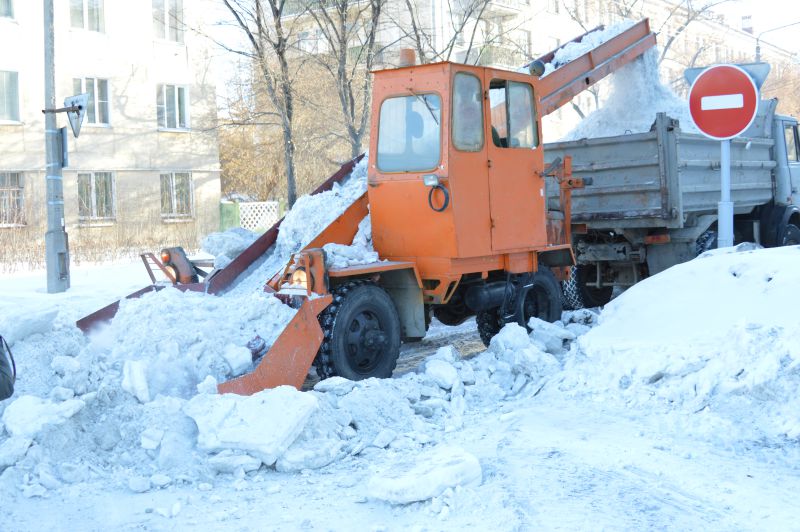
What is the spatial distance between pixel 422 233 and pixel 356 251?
1.94ft

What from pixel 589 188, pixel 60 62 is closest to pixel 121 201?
pixel 60 62

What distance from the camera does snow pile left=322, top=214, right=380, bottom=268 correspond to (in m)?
6.93

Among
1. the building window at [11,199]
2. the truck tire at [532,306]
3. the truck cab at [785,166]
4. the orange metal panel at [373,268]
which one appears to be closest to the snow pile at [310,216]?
the orange metal panel at [373,268]

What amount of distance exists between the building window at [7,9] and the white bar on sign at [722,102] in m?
20.3

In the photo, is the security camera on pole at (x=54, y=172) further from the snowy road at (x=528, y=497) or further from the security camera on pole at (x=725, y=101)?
the snowy road at (x=528, y=497)

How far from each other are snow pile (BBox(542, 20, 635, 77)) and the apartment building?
13104 mm

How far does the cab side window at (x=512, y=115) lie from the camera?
7.77 metres

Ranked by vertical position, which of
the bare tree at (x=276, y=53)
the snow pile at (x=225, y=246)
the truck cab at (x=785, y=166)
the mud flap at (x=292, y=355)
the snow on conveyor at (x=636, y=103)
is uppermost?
the bare tree at (x=276, y=53)

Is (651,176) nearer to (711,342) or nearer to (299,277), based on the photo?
(711,342)

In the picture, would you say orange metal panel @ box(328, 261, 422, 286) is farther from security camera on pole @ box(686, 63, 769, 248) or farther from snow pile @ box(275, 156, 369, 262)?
security camera on pole @ box(686, 63, 769, 248)

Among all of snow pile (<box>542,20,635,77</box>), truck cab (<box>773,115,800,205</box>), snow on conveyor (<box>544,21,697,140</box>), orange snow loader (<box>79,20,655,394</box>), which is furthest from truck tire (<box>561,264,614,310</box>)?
orange snow loader (<box>79,20,655,394</box>)

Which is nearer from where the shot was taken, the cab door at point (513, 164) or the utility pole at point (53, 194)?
the cab door at point (513, 164)

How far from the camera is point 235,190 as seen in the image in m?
35.4

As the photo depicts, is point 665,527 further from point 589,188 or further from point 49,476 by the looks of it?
point 589,188
